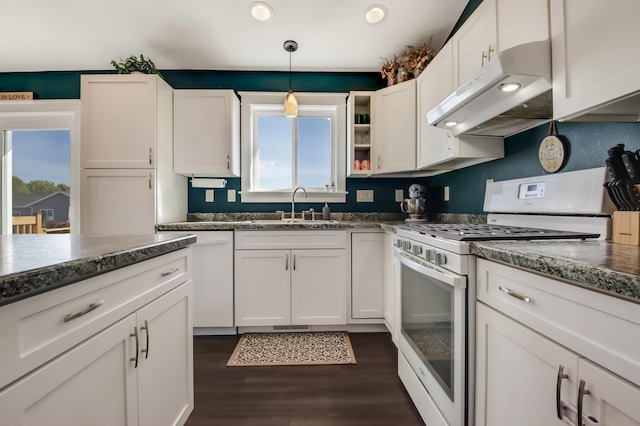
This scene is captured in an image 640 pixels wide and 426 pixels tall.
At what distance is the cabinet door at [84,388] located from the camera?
1.69 feet

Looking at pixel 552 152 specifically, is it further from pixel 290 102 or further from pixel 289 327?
pixel 289 327

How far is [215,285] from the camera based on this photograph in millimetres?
2293

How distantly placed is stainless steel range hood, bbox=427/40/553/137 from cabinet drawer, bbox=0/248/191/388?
1506 mm

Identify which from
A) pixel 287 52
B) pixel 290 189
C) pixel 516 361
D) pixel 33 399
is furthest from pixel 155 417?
pixel 287 52

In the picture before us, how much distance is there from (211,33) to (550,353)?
9.82 ft

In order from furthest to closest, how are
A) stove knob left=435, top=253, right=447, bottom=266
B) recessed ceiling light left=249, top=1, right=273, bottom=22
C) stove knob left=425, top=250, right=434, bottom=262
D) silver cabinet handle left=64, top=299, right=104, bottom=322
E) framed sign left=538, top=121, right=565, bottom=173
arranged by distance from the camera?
recessed ceiling light left=249, top=1, right=273, bottom=22
framed sign left=538, top=121, right=565, bottom=173
stove knob left=425, top=250, right=434, bottom=262
stove knob left=435, top=253, right=447, bottom=266
silver cabinet handle left=64, top=299, right=104, bottom=322

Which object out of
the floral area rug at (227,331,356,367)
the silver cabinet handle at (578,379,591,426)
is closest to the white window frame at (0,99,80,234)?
the floral area rug at (227,331,356,367)

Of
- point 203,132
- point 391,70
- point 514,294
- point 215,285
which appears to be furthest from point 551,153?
point 203,132

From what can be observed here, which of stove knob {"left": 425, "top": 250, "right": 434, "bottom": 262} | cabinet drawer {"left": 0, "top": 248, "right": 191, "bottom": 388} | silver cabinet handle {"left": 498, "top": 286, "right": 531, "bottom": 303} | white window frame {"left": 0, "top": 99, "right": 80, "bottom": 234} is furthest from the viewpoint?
white window frame {"left": 0, "top": 99, "right": 80, "bottom": 234}

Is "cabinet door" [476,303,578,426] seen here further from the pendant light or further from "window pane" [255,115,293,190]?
"window pane" [255,115,293,190]

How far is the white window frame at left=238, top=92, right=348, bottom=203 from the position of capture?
2.85 metres

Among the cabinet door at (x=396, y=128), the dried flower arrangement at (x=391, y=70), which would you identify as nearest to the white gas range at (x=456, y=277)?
the cabinet door at (x=396, y=128)

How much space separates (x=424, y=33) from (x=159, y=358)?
296 cm

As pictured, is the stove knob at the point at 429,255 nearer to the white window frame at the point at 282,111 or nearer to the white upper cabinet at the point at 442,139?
the white upper cabinet at the point at 442,139
